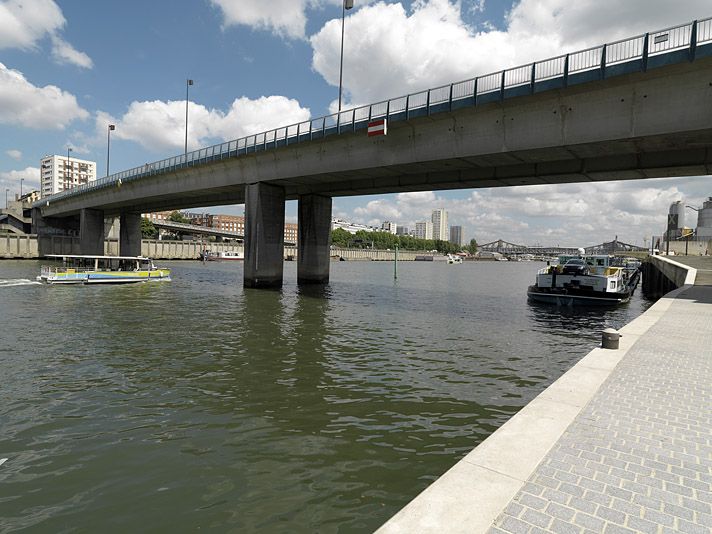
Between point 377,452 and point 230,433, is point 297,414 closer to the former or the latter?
point 230,433

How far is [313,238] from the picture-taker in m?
47.7

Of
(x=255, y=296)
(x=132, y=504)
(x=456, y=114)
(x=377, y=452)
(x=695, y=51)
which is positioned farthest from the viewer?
(x=255, y=296)

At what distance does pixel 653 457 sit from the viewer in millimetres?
5516

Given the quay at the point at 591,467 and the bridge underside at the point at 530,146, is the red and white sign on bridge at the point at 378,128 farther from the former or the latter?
the quay at the point at 591,467

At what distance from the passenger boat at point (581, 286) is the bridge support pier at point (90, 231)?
70.3 metres

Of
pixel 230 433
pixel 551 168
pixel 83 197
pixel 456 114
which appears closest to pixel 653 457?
pixel 230 433

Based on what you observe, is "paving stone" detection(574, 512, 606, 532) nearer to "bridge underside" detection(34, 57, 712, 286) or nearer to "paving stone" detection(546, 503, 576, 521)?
"paving stone" detection(546, 503, 576, 521)

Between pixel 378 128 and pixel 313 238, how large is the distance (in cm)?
2210

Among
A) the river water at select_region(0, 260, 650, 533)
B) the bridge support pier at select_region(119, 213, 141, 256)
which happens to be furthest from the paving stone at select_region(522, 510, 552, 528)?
the bridge support pier at select_region(119, 213, 141, 256)

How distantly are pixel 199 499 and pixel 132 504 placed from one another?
88 centimetres

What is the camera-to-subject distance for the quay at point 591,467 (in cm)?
411

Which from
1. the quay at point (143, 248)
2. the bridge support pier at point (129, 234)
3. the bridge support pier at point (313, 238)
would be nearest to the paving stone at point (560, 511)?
the bridge support pier at point (313, 238)

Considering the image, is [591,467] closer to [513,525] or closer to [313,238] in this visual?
[513,525]

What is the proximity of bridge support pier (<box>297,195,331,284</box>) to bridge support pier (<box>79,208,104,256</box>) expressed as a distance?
4493 cm
